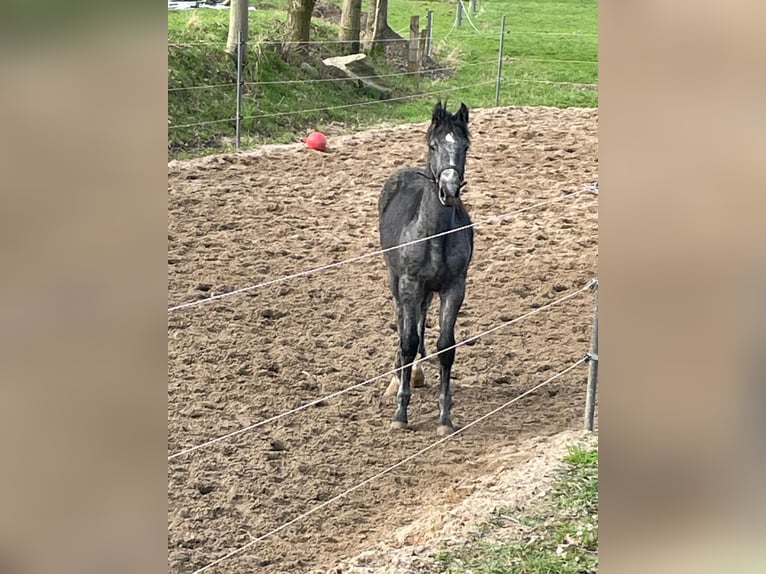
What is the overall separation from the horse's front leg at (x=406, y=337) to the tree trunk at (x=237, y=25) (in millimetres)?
6733

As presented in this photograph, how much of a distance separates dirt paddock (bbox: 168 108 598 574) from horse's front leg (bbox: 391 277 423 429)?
0.13m

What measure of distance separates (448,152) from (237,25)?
7542mm

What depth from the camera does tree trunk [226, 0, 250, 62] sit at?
36.3 feet

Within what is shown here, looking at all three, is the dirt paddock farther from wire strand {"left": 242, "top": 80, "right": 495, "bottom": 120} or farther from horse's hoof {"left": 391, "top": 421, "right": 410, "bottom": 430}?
wire strand {"left": 242, "top": 80, "right": 495, "bottom": 120}

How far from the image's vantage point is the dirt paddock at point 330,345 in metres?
4.18

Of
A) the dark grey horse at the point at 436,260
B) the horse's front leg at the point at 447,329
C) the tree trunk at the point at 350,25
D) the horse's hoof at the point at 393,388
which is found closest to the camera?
the dark grey horse at the point at 436,260

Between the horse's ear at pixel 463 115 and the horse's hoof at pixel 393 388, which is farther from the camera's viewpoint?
the horse's hoof at pixel 393 388

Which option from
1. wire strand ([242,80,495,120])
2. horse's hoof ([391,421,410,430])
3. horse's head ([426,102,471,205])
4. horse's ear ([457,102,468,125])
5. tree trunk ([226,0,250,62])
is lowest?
horse's hoof ([391,421,410,430])

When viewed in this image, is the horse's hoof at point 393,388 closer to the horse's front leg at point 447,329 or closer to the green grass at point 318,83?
the horse's front leg at point 447,329
